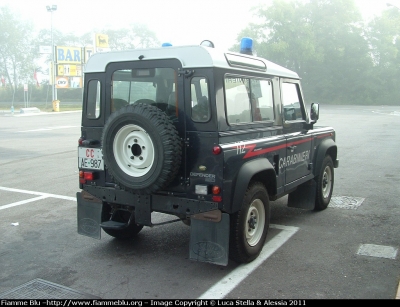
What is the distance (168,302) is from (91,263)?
4.34 ft

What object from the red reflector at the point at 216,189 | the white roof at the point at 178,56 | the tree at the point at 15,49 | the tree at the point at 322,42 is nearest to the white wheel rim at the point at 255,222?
the red reflector at the point at 216,189

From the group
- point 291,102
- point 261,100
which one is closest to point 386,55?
point 291,102

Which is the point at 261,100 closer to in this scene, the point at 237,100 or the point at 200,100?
the point at 237,100

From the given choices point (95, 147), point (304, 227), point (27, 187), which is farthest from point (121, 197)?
point (27, 187)

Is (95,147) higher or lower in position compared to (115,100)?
lower

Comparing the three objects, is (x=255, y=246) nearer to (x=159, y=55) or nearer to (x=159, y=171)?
(x=159, y=171)

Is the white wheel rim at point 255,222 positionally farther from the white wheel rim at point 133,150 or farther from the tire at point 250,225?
the white wheel rim at point 133,150

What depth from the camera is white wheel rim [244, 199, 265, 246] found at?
16.0 ft

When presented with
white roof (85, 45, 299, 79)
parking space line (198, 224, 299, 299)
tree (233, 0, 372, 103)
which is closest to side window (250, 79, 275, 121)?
white roof (85, 45, 299, 79)

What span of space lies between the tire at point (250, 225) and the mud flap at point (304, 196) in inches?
71.5

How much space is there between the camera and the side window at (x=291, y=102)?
5879 mm

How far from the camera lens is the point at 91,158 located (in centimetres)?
515

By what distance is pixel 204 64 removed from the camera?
4402 millimetres

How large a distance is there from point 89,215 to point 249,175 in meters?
1.98
